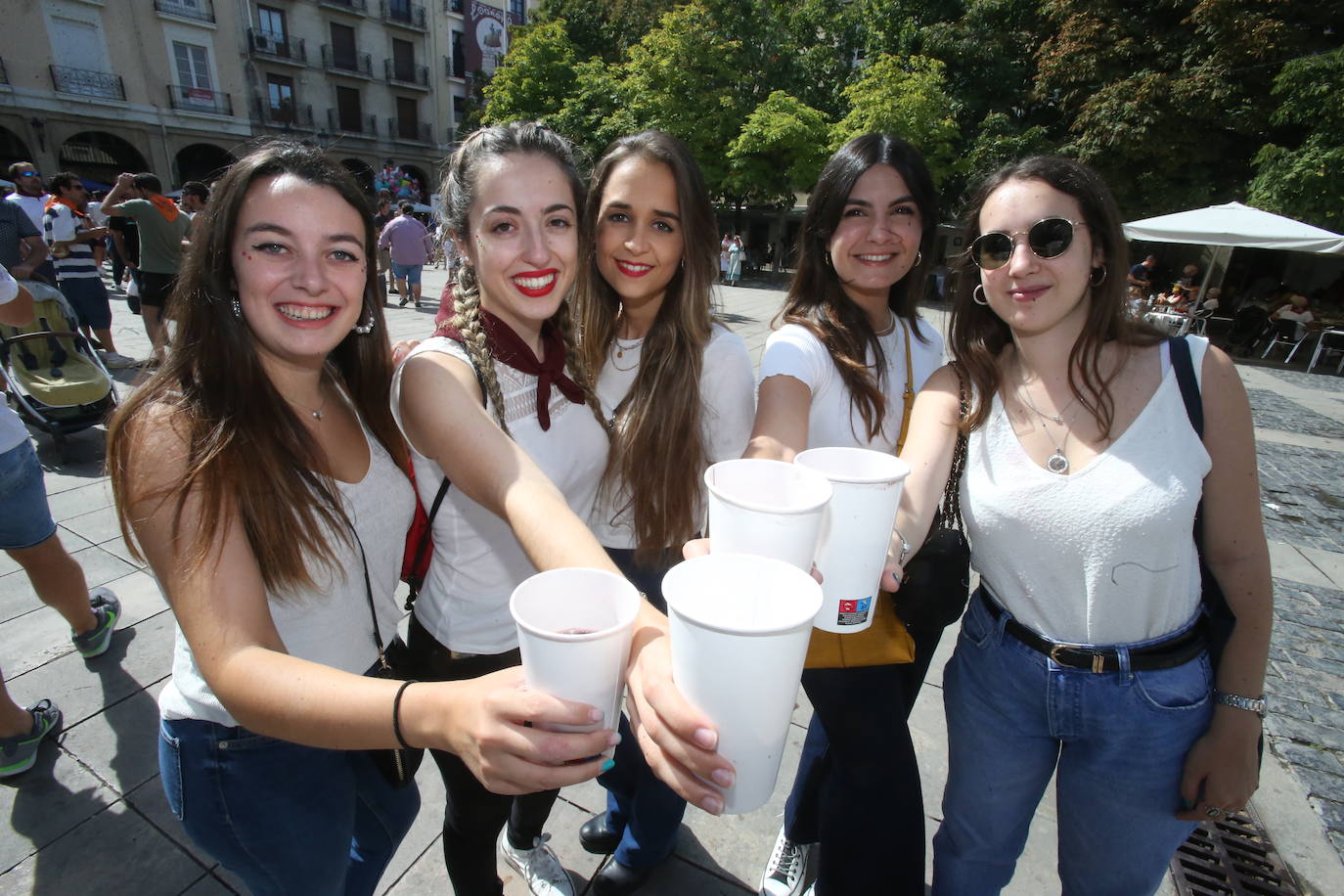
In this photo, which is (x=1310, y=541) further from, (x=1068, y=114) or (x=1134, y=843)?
(x=1068, y=114)

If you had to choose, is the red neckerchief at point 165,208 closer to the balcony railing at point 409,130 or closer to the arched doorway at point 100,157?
the arched doorway at point 100,157

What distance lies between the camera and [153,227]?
735 cm

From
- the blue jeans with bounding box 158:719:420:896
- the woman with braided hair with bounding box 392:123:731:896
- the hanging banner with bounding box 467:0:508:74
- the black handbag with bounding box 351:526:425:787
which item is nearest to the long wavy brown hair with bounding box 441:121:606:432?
the woman with braided hair with bounding box 392:123:731:896

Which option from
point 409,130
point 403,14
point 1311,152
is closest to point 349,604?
point 1311,152

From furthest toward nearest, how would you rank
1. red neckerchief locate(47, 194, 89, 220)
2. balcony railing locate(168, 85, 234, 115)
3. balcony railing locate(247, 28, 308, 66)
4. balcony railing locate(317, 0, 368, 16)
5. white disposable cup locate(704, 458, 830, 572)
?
balcony railing locate(317, 0, 368, 16), balcony railing locate(247, 28, 308, 66), balcony railing locate(168, 85, 234, 115), red neckerchief locate(47, 194, 89, 220), white disposable cup locate(704, 458, 830, 572)

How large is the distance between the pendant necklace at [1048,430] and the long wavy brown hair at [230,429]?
1773 millimetres

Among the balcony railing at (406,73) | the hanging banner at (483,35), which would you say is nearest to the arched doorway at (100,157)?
the balcony railing at (406,73)

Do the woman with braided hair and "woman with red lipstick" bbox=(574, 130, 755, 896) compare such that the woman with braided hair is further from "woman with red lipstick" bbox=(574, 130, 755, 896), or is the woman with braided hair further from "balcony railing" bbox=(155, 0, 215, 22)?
"balcony railing" bbox=(155, 0, 215, 22)

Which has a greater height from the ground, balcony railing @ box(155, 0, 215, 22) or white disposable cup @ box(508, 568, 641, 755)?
balcony railing @ box(155, 0, 215, 22)

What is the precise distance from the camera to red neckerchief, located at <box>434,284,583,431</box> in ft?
5.96

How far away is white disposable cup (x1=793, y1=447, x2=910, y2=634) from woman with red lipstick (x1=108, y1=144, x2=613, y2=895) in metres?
0.80

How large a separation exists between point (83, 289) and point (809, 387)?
9176 mm

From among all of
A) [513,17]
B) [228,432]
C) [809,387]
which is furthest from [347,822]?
[513,17]

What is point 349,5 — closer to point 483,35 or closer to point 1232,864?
point 483,35
